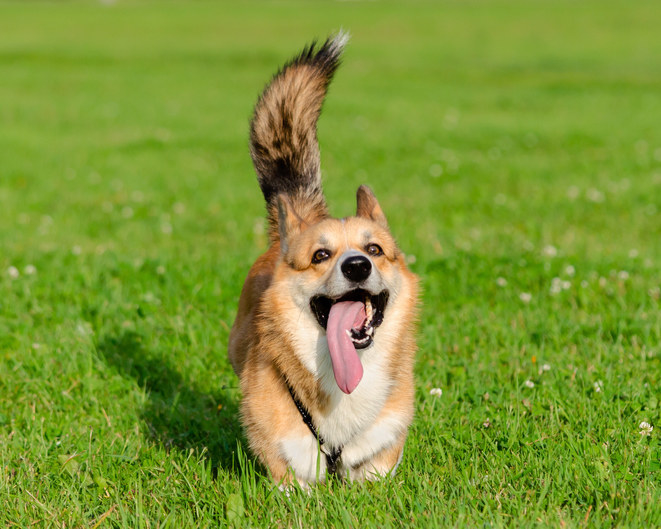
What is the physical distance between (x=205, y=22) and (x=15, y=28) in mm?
12057

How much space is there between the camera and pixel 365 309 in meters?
3.67

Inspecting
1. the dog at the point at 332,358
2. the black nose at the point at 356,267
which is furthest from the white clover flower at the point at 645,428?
the black nose at the point at 356,267

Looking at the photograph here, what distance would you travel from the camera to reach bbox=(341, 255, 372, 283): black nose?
11.4 feet

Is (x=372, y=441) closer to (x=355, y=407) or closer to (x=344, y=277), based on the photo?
(x=355, y=407)

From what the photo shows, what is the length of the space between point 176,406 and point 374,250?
1745 mm

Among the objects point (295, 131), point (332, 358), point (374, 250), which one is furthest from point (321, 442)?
point (295, 131)

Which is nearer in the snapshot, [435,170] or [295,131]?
[295,131]

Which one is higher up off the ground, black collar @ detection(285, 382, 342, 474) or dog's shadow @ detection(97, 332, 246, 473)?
black collar @ detection(285, 382, 342, 474)

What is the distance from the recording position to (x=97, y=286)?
6.48 meters

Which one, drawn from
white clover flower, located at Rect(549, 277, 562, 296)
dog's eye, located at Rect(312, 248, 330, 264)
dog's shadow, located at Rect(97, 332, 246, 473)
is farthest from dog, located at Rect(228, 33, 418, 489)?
white clover flower, located at Rect(549, 277, 562, 296)

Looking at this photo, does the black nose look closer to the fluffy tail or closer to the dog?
the dog

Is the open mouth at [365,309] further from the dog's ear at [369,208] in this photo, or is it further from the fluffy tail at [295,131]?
the fluffy tail at [295,131]

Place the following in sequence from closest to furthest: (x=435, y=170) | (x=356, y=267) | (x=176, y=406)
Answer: (x=356, y=267), (x=176, y=406), (x=435, y=170)

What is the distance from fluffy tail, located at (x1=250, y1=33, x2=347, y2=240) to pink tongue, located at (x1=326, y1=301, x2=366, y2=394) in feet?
4.09
